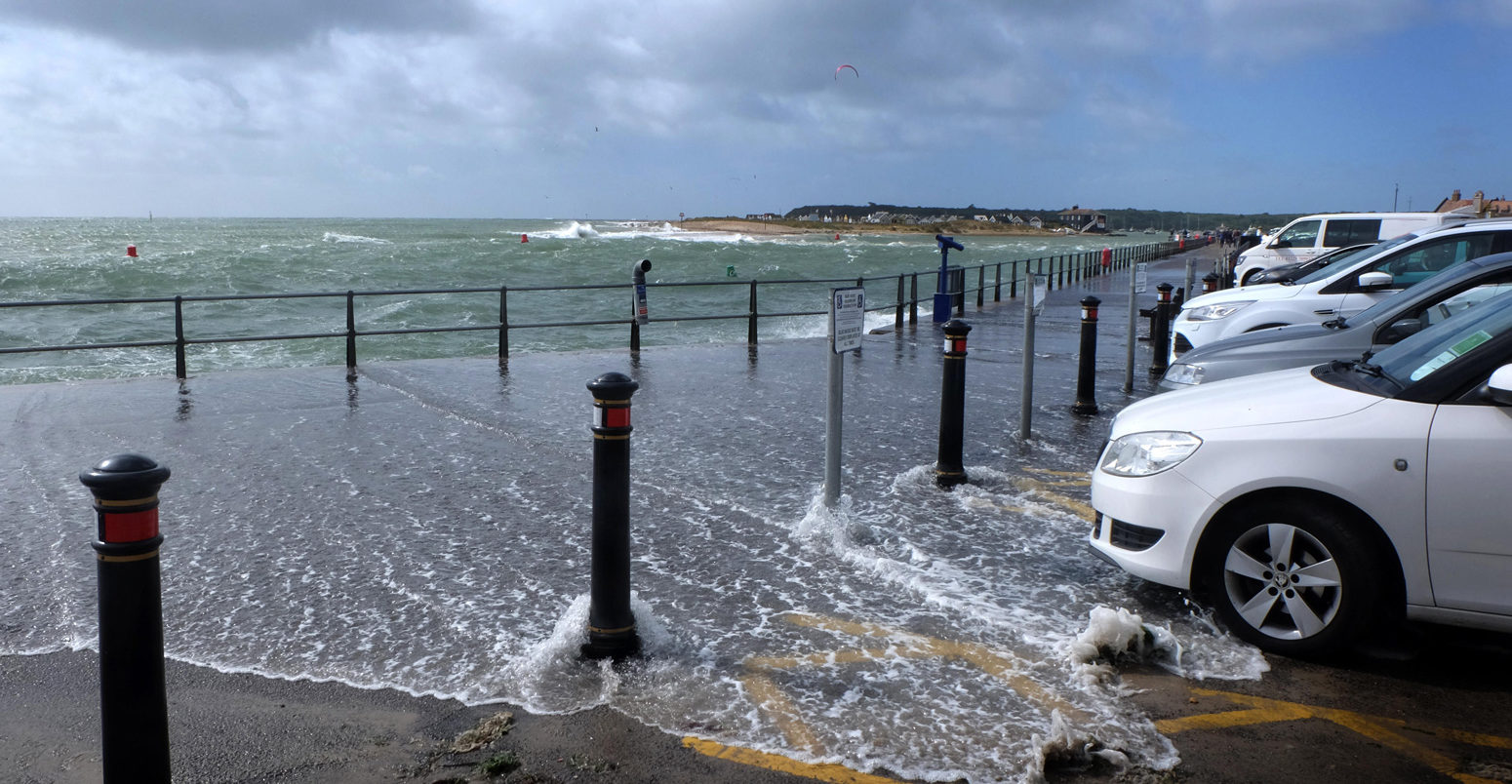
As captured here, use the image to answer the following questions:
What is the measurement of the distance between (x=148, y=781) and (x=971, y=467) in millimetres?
5744

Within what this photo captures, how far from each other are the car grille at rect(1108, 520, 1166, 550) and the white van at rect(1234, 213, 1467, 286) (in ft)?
58.1

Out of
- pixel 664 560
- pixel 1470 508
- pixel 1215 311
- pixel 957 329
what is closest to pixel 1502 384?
pixel 1470 508

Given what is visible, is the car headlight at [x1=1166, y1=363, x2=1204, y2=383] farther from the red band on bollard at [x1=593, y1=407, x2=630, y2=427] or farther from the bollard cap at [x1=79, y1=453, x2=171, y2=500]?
the bollard cap at [x1=79, y1=453, x2=171, y2=500]

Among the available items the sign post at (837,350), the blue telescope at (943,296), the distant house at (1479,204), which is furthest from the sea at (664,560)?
the distant house at (1479,204)

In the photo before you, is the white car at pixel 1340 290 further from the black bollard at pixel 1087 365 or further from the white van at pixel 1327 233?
the white van at pixel 1327 233

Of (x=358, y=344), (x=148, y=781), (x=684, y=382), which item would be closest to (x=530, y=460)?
(x=684, y=382)

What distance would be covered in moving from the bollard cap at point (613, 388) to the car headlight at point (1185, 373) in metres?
5.16

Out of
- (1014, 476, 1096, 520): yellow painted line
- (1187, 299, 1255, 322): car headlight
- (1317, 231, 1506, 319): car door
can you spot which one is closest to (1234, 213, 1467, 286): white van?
(1317, 231, 1506, 319): car door

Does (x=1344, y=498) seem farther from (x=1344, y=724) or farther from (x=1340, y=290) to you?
(x=1340, y=290)

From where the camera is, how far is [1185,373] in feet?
26.6

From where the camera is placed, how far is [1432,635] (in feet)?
15.1

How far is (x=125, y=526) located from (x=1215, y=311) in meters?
10.6

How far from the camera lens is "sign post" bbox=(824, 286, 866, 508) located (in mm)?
6121

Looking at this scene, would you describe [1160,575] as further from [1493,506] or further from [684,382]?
[684,382]
